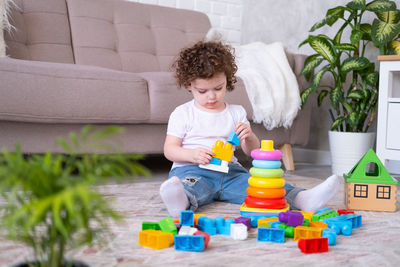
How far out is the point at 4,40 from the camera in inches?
84.3

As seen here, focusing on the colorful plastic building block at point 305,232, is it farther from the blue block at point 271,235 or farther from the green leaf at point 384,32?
the green leaf at point 384,32

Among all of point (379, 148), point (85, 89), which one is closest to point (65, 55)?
point (85, 89)

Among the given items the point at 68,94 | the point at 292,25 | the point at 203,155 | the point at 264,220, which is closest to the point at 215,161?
the point at 203,155

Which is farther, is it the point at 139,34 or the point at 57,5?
the point at 139,34

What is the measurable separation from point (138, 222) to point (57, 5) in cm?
170

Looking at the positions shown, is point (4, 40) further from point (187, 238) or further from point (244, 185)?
point (187, 238)

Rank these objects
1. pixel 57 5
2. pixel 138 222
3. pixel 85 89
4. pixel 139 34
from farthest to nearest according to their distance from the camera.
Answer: pixel 139 34 → pixel 57 5 → pixel 85 89 → pixel 138 222

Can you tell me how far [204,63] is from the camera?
4.83ft

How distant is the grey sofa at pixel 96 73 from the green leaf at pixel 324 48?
0.15 metres

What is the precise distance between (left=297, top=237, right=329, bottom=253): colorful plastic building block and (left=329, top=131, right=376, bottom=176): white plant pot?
4.72 feet

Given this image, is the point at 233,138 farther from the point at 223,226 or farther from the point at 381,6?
the point at 381,6

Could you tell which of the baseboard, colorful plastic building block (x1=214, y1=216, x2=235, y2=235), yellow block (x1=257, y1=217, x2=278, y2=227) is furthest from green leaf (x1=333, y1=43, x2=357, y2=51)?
colorful plastic building block (x1=214, y1=216, x2=235, y2=235)

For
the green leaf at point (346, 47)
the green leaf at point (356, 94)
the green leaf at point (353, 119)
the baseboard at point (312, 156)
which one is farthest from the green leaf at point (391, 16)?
the baseboard at point (312, 156)

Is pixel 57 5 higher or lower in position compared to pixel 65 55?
higher
